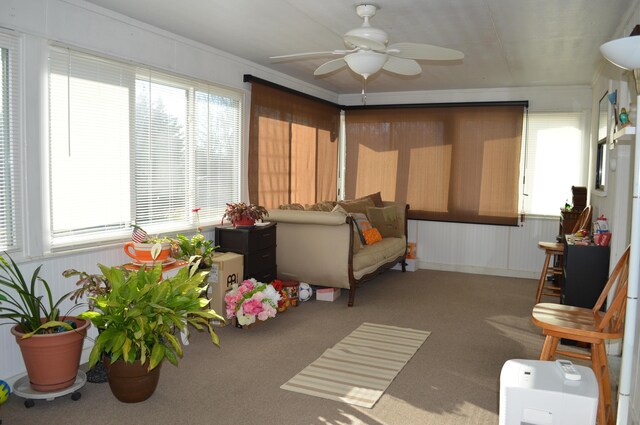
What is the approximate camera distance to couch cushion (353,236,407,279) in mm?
5327

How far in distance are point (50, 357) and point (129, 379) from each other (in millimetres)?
461

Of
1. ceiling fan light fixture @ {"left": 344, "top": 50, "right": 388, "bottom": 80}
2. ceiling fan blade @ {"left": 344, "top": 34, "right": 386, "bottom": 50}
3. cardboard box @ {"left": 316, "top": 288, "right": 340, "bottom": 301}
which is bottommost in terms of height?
cardboard box @ {"left": 316, "top": 288, "right": 340, "bottom": 301}

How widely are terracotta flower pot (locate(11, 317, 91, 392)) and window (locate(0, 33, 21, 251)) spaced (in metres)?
0.66

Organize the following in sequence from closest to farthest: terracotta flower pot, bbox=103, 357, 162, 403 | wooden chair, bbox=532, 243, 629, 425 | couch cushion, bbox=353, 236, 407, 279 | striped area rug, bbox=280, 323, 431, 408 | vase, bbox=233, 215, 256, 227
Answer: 1. wooden chair, bbox=532, 243, 629, 425
2. terracotta flower pot, bbox=103, 357, 162, 403
3. striped area rug, bbox=280, 323, 431, 408
4. vase, bbox=233, 215, 256, 227
5. couch cushion, bbox=353, 236, 407, 279

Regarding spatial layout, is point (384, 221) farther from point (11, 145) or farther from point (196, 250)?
point (11, 145)

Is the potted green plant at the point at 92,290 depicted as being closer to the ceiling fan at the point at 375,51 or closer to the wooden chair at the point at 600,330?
the ceiling fan at the point at 375,51

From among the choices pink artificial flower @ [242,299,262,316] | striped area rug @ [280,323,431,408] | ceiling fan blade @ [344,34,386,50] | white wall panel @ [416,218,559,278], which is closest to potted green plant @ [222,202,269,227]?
pink artificial flower @ [242,299,262,316]

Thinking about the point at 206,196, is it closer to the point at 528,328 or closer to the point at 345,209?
the point at 345,209

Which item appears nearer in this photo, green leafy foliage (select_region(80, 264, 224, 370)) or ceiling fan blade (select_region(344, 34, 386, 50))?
green leafy foliage (select_region(80, 264, 224, 370))

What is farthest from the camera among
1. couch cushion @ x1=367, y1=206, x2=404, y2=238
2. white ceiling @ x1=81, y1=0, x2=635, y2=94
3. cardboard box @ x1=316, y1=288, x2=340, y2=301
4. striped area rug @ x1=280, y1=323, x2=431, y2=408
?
couch cushion @ x1=367, y1=206, x2=404, y2=238

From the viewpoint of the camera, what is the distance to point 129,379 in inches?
117

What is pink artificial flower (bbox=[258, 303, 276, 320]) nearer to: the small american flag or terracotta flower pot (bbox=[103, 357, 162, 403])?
the small american flag

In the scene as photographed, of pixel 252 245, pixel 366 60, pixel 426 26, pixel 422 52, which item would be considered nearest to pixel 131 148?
pixel 252 245

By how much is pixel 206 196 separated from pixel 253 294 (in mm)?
1210
